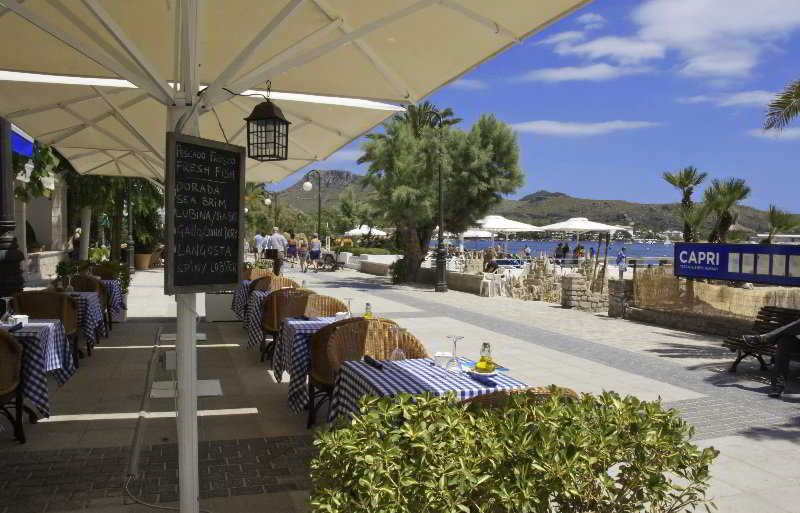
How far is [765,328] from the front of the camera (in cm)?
837

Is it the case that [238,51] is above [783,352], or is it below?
above

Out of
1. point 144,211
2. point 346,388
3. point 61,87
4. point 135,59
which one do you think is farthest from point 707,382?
point 144,211

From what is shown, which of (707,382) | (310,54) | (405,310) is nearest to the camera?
(310,54)

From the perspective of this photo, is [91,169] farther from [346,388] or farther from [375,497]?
[375,497]

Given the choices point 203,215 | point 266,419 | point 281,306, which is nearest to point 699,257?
point 281,306

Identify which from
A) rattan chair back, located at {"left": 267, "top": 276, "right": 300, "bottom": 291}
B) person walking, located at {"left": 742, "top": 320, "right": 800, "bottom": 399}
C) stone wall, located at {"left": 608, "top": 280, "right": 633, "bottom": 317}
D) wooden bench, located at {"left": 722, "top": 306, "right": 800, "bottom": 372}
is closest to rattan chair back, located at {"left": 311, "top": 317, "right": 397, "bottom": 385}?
rattan chair back, located at {"left": 267, "top": 276, "right": 300, "bottom": 291}

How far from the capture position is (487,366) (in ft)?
13.9

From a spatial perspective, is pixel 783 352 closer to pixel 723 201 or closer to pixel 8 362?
pixel 8 362

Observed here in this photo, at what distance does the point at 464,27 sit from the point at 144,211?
18.7m

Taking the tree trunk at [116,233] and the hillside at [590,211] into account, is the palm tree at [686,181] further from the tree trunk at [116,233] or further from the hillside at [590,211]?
the hillside at [590,211]

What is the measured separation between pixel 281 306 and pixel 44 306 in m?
2.55

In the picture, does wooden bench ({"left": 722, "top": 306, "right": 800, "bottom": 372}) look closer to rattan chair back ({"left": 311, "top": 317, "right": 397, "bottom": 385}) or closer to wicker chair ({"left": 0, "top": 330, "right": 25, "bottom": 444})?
rattan chair back ({"left": 311, "top": 317, "right": 397, "bottom": 385})

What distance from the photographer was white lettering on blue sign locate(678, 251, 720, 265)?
11.4 meters

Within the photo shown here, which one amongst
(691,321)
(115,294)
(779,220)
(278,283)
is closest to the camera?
(278,283)
